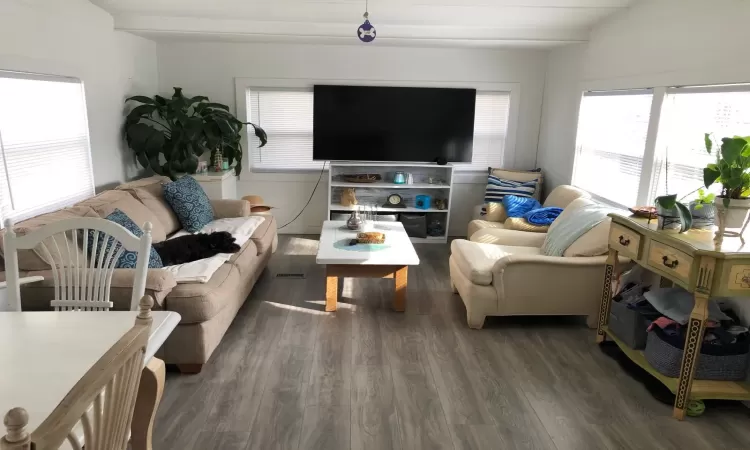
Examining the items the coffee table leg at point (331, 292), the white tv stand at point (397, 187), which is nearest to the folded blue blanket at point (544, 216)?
the white tv stand at point (397, 187)

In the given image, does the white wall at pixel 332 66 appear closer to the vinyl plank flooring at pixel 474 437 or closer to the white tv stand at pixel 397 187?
the white tv stand at pixel 397 187

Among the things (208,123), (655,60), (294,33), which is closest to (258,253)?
(208,123)

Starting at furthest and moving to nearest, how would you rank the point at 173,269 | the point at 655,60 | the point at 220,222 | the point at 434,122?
1. the point at 434,122
2. the point at 220,222
3. the point at 655,60
4. the point at 173,269

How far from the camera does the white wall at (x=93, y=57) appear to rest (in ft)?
9.53

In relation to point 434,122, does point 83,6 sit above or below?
above

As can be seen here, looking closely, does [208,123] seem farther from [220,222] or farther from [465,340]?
[465,340]

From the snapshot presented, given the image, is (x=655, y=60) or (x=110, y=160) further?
(x=110, y=160)

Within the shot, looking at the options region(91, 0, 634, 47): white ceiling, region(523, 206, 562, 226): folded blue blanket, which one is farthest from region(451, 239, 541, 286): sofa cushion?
region(91, 0, 634, 47): white ceiling

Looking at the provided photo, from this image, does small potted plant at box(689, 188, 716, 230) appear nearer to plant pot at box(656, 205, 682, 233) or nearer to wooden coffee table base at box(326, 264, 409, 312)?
plant pot at box(656, 205, 682, 233)

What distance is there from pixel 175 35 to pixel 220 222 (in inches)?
74.6

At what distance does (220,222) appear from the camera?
13.4ft

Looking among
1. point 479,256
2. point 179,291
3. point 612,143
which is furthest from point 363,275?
point 612,143

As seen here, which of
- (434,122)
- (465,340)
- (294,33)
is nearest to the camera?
(465,340)

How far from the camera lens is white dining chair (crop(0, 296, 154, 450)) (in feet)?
2.26
